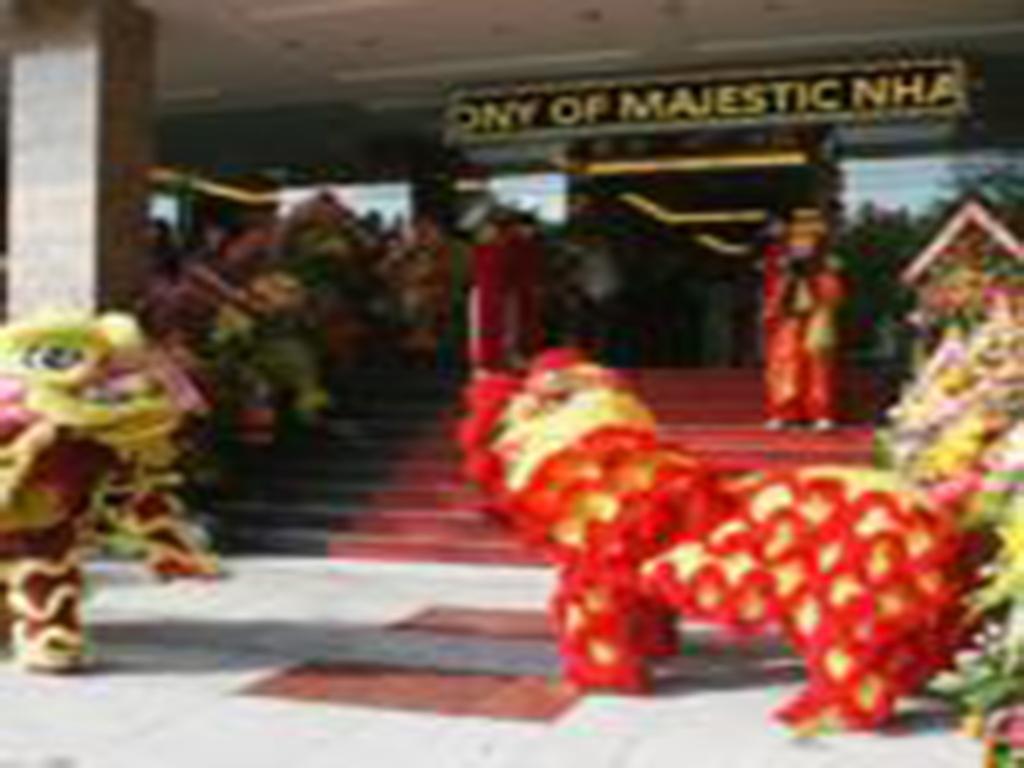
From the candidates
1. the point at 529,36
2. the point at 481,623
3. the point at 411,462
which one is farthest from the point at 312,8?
the point at 481,623

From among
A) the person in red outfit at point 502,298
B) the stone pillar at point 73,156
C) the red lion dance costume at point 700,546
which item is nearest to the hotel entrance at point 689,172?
the person in red outfit at point 502,298

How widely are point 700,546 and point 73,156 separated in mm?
6738

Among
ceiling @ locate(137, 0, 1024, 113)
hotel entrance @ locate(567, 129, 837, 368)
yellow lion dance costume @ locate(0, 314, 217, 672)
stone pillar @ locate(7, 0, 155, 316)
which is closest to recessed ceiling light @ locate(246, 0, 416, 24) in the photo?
ceiling @ locate(137, 0, 1024, 113)

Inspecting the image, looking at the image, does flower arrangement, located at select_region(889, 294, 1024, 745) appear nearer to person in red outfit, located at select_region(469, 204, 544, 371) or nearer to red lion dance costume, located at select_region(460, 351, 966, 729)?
red lion dance costume, located at select_region(460, 351, 966, 729)

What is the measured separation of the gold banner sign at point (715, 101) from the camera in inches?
472

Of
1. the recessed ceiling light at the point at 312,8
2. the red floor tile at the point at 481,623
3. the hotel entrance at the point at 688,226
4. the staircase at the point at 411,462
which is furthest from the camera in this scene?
the hotel entrance at the point at 688,226

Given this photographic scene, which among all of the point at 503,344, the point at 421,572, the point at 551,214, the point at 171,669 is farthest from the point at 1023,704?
the point at 551,214

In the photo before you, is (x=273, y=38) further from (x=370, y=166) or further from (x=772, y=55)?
(x=370, y=166)

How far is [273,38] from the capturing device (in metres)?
12.3

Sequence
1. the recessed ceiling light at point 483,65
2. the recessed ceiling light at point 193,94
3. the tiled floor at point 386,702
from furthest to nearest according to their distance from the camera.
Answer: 1. the recessed ceiling light at point 193,94
2. the recessed ceiling light at point 483,65
3. the tiled floor at point 386,702

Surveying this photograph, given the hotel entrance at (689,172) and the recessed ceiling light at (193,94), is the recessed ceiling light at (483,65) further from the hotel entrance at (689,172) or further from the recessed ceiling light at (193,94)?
the recessed ceiling light at (193,94)

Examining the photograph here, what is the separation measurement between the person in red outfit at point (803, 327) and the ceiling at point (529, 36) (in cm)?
192

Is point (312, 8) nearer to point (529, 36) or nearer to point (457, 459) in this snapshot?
point (529, 36)

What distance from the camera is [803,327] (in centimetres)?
1022
